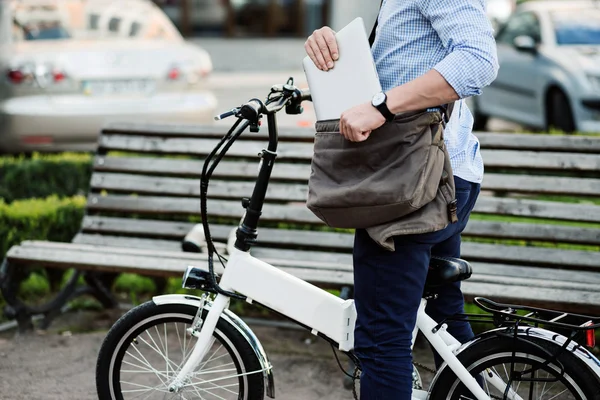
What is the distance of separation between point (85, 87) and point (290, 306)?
5.45 meters

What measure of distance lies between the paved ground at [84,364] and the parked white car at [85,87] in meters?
3.56

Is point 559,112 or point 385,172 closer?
point 385,172

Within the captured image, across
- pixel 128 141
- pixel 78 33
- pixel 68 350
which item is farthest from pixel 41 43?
pixel 68 350

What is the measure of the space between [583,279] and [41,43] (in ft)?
18.9

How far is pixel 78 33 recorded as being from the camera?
28.8 ft

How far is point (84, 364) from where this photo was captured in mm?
4176

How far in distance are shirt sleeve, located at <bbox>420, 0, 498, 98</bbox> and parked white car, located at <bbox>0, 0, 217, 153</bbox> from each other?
19.1 feet

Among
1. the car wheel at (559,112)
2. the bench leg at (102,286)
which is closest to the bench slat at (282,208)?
the bench leg at (102,286)

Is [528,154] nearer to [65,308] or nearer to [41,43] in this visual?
[65,308]

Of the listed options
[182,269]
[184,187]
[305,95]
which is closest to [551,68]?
[184,187]

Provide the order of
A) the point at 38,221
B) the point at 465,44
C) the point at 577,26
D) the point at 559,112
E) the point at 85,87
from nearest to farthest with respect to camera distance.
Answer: the point at 465,44
the point at 38,221
the point at 85,87
the point at 559,112
the point at 577,26

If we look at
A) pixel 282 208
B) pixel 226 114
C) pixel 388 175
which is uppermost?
pixel 226 114

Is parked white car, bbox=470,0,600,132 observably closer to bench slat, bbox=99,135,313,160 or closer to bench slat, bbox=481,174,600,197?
bench slat, bbox=481,174,600,197

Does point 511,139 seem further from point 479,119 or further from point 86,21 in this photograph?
point 479,119
